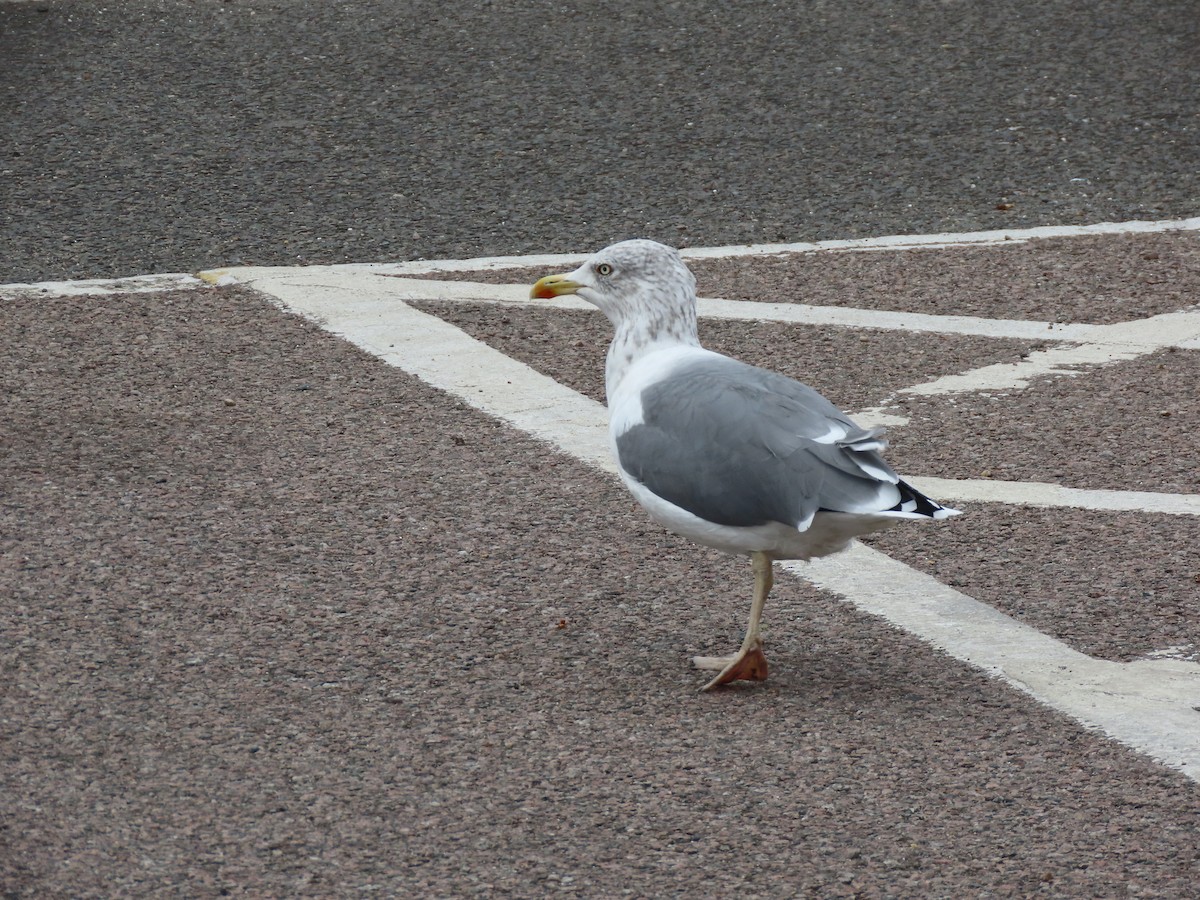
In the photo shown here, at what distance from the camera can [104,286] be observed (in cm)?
721

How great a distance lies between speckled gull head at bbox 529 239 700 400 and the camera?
13.6ft

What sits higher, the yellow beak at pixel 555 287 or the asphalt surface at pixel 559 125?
the yellow beak at pixel 555 287

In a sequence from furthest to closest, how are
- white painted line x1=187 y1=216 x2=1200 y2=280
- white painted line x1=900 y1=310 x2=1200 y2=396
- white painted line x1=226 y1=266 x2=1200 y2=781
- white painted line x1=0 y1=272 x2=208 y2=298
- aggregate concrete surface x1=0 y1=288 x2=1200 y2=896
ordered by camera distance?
1. white painted line x1=187 y1=216 x2=1200 y2=280
2. white painted line x1=0 y1=272 x2=208 y2=298
3. white painted line x1=900 y1=310 x2=1200 y2=396
4. white painted line x1=226 y1=266 x2=1200 y2=781
5. aggregate concrete surface x1=0 y1=288 x2=1200 y2=896

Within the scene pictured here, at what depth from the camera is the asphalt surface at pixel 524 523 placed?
10.6ft

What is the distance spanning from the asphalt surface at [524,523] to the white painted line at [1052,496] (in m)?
0.07

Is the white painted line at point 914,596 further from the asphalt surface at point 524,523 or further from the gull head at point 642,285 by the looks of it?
the gull head at point 642,285

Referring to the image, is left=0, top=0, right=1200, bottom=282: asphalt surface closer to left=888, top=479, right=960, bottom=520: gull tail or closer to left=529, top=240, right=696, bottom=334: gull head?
left=529, top=240, right=696, bottom=334: gull head

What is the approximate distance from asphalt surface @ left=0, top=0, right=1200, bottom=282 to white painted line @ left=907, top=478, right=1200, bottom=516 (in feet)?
10.1

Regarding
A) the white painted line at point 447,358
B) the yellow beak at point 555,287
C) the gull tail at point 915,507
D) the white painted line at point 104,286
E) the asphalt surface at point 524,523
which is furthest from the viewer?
the white painted line at point 104,286

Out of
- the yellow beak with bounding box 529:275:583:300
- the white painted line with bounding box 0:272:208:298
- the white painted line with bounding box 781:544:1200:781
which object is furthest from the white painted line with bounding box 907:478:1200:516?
the white painted line with bounding box 0:272:208:298

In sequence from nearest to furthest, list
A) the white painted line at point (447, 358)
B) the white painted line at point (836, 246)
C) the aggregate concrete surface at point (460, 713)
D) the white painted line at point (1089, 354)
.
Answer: the aggregate concrete surface at point (460, 713), the white painted line at point (447, 358), the white painted line at point (1089, 354), the white painted line at point (836, 246)

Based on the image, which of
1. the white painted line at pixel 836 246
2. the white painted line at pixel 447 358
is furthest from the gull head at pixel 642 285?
the white painted line at pixel 836 246

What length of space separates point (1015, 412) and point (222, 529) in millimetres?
2708

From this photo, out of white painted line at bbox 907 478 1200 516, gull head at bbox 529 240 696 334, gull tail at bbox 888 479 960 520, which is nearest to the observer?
gull tail at bbox 888 479 960 520
